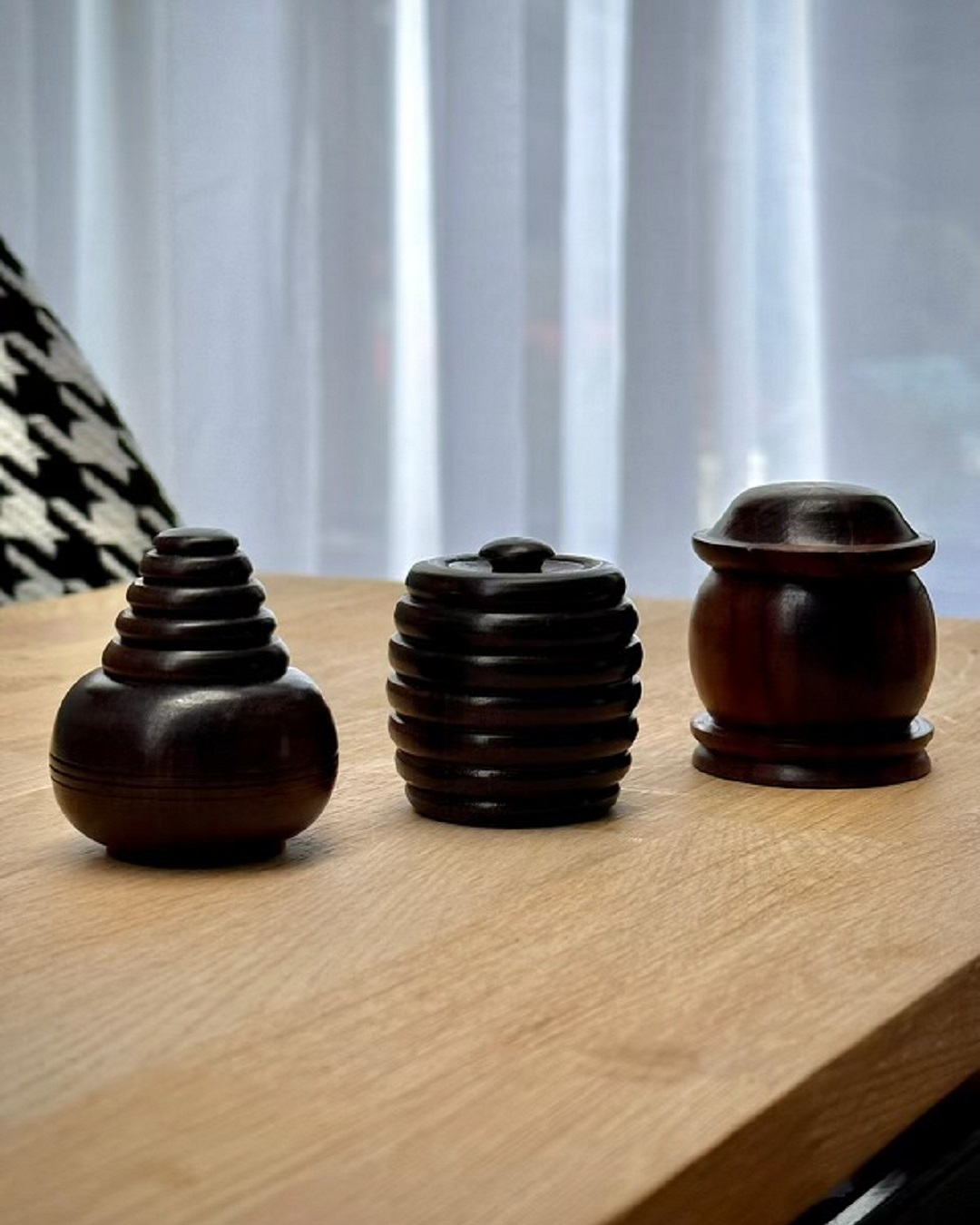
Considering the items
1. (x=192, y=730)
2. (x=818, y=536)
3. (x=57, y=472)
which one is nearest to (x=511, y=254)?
(x=57, y=472)

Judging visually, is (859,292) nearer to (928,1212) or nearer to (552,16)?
(552,16)

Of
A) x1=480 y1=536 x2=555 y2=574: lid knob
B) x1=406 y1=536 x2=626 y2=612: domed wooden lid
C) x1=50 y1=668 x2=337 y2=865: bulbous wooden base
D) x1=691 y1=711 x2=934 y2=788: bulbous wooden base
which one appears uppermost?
x1=480 y1=536 x2=555 y2=574: lid knob

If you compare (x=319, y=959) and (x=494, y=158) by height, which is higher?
(x=494, y=158)

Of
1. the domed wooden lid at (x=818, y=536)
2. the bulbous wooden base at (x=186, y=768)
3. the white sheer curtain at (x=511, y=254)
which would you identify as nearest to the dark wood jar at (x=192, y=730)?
the bulbous wooden base at (x=186, y=768)

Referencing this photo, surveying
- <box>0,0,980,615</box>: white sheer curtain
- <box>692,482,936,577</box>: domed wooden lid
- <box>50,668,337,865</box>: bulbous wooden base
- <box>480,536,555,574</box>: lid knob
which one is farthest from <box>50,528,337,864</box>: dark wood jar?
<box>0,0,980,615</box>: white sheer curtain

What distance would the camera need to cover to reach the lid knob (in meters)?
0.73

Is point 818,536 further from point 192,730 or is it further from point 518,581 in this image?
point 192,730

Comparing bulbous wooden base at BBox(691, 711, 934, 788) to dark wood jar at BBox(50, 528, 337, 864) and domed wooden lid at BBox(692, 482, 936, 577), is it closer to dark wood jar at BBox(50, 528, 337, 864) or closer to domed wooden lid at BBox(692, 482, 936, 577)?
domed wooden lid at BBox(692, 482, 936, 577)

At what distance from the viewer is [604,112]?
2295mm

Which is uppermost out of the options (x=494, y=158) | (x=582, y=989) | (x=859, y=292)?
(x=494, y=158)

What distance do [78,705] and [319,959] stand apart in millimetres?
147

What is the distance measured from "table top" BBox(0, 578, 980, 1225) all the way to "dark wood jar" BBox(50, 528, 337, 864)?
0.05 ft

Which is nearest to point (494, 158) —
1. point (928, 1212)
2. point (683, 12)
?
point (683, 12)

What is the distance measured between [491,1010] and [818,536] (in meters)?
0.33
